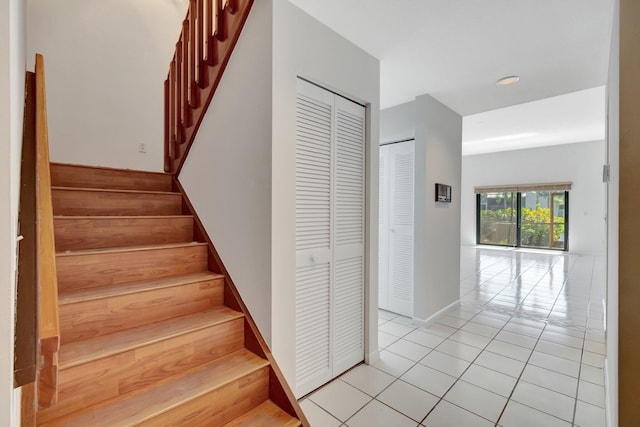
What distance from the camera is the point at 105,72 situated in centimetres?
340

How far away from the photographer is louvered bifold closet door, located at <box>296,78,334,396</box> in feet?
6.77

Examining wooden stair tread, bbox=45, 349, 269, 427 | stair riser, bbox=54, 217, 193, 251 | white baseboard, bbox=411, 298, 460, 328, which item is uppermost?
stair riser, bbox=54, 217, 193, 251

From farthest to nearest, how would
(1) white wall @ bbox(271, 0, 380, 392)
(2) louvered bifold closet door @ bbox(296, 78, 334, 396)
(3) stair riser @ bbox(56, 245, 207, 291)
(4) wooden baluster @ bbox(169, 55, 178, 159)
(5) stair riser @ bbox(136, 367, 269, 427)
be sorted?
(4) wooden baluster @ bbox(169, 55, 178, 159)
(2) louvered bifold closet door @ bbox(296, 78, 334, 396)
(1) white wall @ bbox(271, 0, 380, 392)
(3) stair riser @ bbox(56, 245, 207, 291)
(5) stair riser @ bbox(136, 367, 269, 427)

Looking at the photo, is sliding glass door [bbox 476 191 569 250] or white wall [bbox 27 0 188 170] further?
sliding glass door [bbox 476 191 569 250]

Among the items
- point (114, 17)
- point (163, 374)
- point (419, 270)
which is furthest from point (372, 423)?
point (114, 17)

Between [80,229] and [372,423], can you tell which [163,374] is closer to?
[80,229]

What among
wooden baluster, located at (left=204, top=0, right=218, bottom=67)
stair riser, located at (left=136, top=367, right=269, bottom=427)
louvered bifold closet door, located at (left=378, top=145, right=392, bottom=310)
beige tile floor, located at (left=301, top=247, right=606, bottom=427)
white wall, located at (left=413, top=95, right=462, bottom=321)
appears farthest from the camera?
louvered bifold closet door, located at (left=378, top=145, right=392, bottom=310)

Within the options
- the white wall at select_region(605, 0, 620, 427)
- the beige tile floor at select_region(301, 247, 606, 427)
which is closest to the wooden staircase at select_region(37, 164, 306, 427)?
the beige tile floor at select_region(301, 247, 606, 427)

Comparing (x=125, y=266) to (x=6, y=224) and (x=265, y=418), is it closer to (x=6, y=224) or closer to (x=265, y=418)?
(x=265, y=418)

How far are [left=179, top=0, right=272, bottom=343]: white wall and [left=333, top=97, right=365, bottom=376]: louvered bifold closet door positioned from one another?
657 mm

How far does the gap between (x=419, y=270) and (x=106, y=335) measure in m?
2.91

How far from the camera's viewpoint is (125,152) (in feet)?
11.7

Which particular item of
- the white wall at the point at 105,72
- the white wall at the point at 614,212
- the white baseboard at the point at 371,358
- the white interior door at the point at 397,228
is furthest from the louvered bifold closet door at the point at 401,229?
the white wall at the point at 105,72

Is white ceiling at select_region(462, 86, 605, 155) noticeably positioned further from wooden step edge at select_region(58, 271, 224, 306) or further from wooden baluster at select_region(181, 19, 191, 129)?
wooden step edge at select_region(58, 271, 224, 306)
